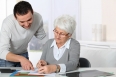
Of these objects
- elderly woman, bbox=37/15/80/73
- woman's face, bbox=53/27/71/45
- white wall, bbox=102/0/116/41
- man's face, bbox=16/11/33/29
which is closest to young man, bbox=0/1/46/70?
man's face, bbox=16/11/33/29

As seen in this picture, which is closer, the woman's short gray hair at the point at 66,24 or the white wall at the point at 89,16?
the woman's short gray hair at the point at 66,24

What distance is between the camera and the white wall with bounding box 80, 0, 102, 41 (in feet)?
13.7

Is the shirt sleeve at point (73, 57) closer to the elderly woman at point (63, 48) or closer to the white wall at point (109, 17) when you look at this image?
the elderly woman at point (63, 48)

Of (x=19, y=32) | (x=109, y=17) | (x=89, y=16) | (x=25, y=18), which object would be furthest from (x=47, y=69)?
(x=89, y=16)

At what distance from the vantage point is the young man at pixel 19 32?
2254 millimetres

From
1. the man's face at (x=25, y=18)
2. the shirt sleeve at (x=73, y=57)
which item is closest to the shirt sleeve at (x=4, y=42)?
the man's face at (x=25, y=18)

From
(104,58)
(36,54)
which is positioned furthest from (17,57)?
(36,54)

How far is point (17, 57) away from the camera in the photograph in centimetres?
219

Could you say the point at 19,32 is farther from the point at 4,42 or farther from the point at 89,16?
the point at 89,16

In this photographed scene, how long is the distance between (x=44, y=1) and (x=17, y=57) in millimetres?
3189

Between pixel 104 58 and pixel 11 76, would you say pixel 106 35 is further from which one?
pixel 11 76

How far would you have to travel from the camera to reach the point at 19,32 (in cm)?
261

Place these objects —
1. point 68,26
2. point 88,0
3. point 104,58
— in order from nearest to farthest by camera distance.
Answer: point 68,26
point 104,58
point 88,0

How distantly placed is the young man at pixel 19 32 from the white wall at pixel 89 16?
1.53 m
